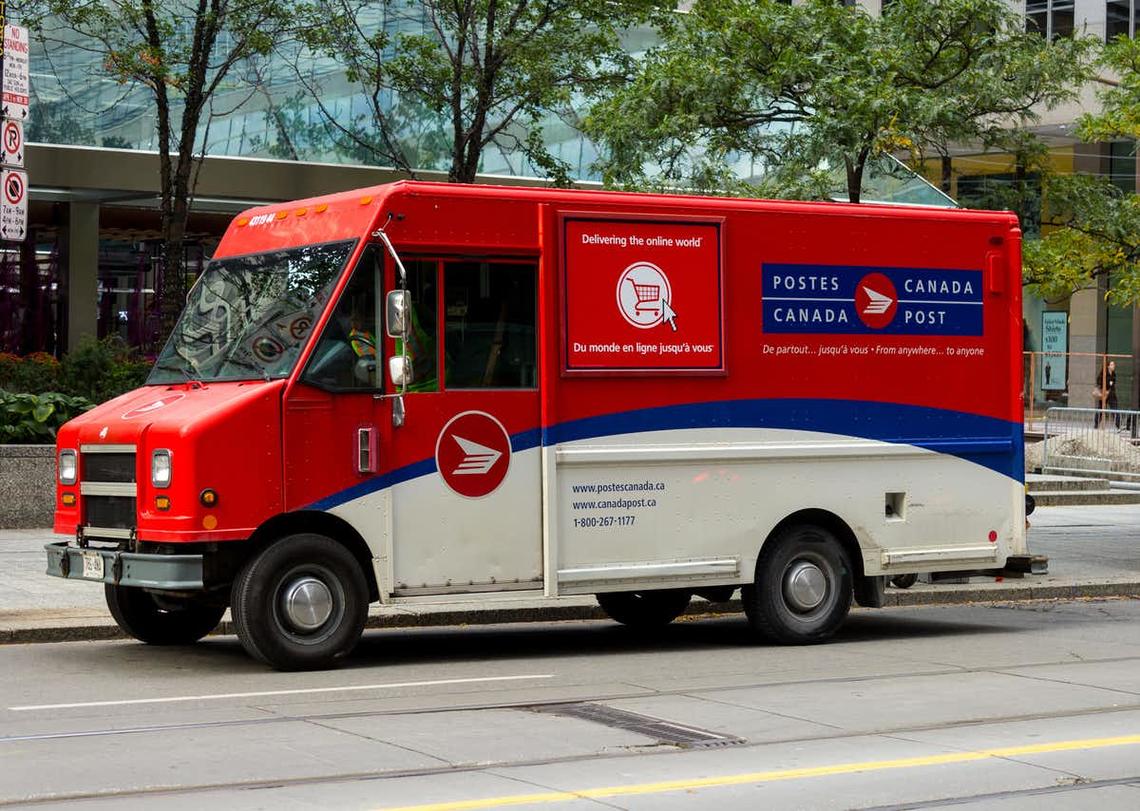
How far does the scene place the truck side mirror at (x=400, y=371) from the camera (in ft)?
34.6

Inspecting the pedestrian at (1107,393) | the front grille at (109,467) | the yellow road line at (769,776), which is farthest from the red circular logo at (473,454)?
the pedestrian at (1107,393)

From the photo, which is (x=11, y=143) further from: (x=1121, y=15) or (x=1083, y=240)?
(x=1121, y=15)

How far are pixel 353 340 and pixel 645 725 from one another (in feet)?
10.8

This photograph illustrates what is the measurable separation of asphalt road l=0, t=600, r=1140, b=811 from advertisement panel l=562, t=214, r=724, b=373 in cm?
205

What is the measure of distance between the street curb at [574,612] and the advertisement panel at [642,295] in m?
2.97

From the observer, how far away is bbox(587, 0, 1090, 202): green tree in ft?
58.1

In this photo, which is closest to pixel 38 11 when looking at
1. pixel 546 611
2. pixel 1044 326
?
pixel 546 611

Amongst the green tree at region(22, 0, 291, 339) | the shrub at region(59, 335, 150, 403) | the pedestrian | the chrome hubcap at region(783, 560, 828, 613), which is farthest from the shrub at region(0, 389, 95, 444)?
the pedestrian

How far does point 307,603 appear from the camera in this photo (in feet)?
34.8

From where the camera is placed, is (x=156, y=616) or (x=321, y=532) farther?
(x=156, y=616)

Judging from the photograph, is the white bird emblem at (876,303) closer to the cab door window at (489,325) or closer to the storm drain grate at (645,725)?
the cab door window at (489,325)

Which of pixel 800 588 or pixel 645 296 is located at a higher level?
pixel 645 296

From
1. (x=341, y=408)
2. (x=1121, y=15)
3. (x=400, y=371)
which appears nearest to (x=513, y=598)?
(x=341, y=408)

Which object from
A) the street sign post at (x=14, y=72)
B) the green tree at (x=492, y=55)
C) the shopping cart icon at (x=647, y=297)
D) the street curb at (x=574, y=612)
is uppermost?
the green tree at (x=492, y=55)
